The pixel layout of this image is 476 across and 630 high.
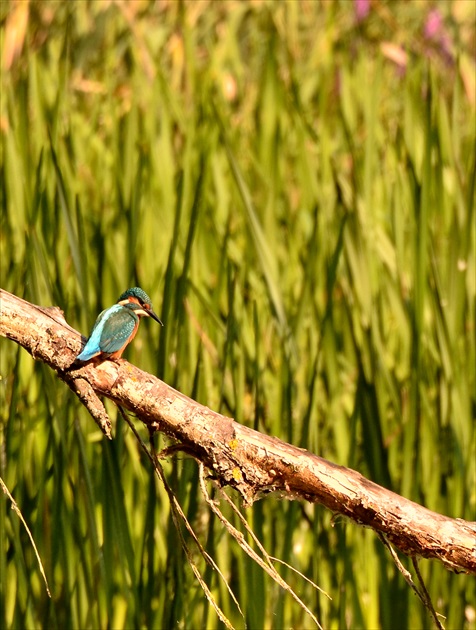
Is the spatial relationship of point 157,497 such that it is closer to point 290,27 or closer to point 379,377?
point 379,377

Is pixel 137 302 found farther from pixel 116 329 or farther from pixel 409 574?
pixel 409 574

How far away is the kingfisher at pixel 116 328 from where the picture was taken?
1.25 meters

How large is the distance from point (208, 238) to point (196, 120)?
1.48 feet

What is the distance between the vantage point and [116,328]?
→ 4.33 feet

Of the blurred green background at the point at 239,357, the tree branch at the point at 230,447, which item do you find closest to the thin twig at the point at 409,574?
the tree branch at the point at 230,447

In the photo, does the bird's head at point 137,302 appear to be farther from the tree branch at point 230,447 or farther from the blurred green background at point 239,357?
the blurred green background at point 239,357

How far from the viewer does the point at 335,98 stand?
3.53 m

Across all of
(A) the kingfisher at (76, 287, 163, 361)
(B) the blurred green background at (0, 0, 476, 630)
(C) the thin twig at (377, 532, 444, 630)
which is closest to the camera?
(A) the kingfisher at (76, 287, 163, 361)

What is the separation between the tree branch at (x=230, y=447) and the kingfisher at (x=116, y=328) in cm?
3

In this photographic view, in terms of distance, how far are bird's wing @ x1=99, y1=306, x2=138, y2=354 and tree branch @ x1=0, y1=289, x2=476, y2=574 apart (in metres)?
0.03

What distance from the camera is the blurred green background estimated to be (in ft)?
6.09

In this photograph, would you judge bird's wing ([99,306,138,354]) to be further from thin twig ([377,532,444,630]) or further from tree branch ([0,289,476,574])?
thin twig ([377,532,444,630])

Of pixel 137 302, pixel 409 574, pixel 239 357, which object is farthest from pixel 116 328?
pixel 239 357

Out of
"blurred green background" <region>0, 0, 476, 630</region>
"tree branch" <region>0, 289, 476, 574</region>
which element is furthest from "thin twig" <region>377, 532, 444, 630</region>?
"blurred green background" <region>0, 0, 476, 630</region>
